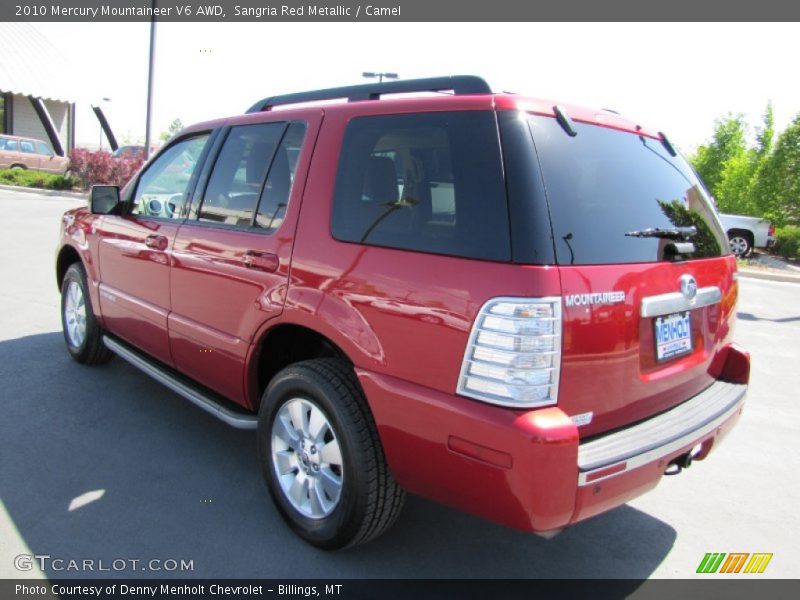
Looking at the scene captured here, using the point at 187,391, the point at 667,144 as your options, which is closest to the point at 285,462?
the point at 187,391

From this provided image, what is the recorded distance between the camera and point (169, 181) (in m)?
4.28

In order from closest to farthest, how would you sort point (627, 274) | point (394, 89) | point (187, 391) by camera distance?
point (627, 274) < point (394, 89) < point (187, 391)

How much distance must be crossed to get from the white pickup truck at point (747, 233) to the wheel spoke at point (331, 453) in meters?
17.1

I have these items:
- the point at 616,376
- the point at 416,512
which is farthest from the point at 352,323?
the point at 416,512

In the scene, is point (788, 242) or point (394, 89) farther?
point (788, 242)

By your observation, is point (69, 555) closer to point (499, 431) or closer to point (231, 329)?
point (231, 329)

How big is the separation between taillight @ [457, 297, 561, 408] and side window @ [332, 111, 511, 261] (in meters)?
0.20

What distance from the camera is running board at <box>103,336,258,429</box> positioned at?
10.7 ft

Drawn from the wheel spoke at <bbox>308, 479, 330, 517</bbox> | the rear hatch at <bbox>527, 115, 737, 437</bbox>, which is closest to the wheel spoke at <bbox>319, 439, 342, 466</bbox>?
the wheel spoke at <bbox>308, 479, 330, 517</bbox>

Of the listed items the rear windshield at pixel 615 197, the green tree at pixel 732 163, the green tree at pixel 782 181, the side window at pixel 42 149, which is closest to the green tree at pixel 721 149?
the green tree at pixel 732 163

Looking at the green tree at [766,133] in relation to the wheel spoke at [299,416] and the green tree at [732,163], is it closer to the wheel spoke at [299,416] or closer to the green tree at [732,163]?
the green tree at [732,163]

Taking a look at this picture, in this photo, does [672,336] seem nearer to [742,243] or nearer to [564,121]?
[564,121]

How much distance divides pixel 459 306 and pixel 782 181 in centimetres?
1968

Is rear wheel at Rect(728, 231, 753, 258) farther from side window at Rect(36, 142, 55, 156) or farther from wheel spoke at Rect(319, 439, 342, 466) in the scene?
side window at Rect(36, 142, 55, 156)
